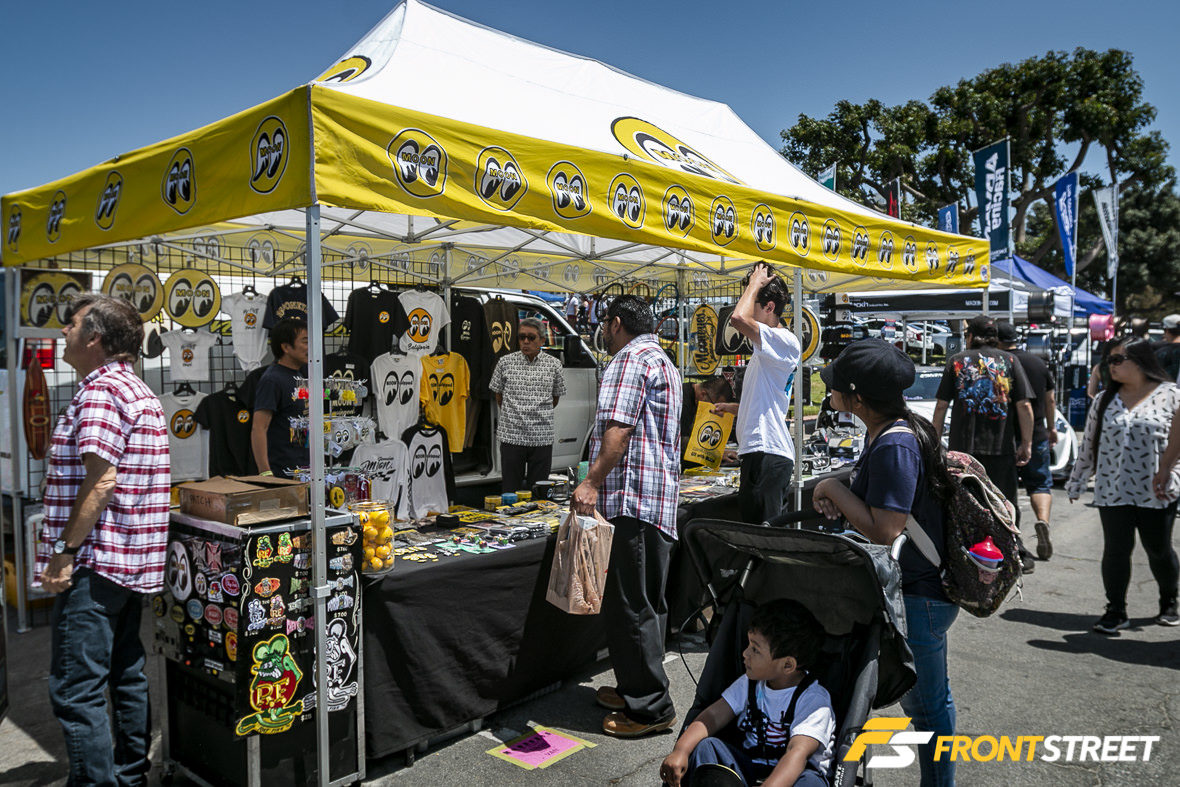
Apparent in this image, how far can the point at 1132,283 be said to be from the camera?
3334 cm

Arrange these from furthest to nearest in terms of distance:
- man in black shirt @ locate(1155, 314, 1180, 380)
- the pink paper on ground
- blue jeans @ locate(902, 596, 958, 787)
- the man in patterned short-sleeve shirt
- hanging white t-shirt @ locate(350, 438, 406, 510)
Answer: man in black shirt @ locate(1155, 314, 1180, 380) → the man in patterned short-sleeve shirt → hanging white t-shirt @ locate(350, 438, 406, 510) → the pink paper on ground → blue jeans @ locate(902, 596, 958, 787)

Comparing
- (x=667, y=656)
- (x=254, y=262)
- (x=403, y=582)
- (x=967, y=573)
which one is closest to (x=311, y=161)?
(x=403, y=582)

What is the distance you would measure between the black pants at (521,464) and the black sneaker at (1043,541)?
3.93 meters

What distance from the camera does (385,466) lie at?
18.6ft

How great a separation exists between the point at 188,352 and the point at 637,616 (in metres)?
4.20

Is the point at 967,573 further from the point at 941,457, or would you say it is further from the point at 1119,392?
the point at 1119,392

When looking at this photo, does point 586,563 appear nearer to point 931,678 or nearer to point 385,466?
point 931,678

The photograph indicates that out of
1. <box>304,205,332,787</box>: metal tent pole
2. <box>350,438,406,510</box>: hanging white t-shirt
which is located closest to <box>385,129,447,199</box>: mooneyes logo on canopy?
<box>304,205,332,787</box>: metal tent pole

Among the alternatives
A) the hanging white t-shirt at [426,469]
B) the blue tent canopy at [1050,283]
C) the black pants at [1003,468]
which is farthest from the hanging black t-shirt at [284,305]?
the blue tent canopy at [1050,283]

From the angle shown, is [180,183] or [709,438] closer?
[180,183]

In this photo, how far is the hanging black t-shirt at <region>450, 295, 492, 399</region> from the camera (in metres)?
7.10

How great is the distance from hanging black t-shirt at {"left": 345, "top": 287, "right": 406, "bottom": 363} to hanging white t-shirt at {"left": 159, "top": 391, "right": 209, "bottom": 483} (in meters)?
1.20

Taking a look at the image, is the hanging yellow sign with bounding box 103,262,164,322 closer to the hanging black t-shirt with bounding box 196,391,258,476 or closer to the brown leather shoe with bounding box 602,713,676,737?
the hanging black t-shirt with bounding box 196,391,258,476

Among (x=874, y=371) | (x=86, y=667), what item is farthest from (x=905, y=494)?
(x=86, y=667)
